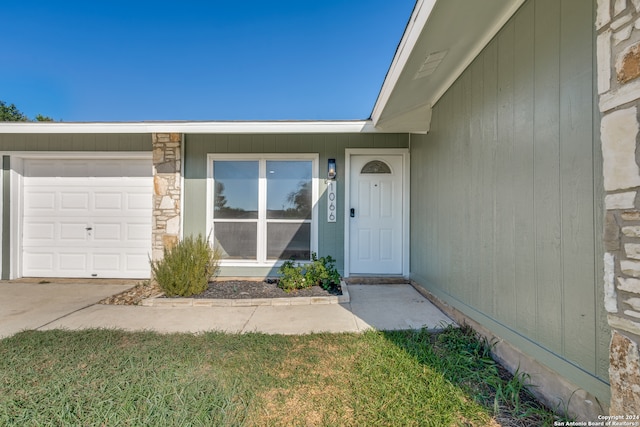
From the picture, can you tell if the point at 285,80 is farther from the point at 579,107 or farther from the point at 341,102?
the point at 579,107

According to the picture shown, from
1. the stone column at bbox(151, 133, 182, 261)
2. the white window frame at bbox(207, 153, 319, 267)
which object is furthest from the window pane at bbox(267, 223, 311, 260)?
the stone column at bbox(151, 133, 182, 261)

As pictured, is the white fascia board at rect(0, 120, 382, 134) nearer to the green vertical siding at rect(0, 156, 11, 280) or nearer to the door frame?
the door frame

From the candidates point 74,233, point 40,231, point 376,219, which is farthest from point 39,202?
point 376,219

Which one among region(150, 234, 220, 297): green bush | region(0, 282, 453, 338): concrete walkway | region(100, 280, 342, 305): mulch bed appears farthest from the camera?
region(100, 280, 342, 305): mulch bed

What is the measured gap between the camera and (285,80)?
10.0 m

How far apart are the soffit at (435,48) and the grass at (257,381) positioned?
255cm

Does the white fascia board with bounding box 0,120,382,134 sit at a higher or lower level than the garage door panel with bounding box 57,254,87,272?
higher

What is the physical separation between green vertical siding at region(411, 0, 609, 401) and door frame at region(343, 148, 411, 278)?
1.60 meters

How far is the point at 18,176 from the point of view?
5.02 metres

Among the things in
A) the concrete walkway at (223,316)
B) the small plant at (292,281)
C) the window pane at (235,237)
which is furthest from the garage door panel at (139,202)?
the small plant at (292,281)

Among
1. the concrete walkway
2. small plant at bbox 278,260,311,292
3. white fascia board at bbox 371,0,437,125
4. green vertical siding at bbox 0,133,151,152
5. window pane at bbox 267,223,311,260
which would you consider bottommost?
the concrete walkway

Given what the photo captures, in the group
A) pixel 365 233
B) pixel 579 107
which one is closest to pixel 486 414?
pixel 579 107

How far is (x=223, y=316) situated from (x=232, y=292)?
0.86 meters

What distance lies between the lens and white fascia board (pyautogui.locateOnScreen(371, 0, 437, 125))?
2023 millimetres
